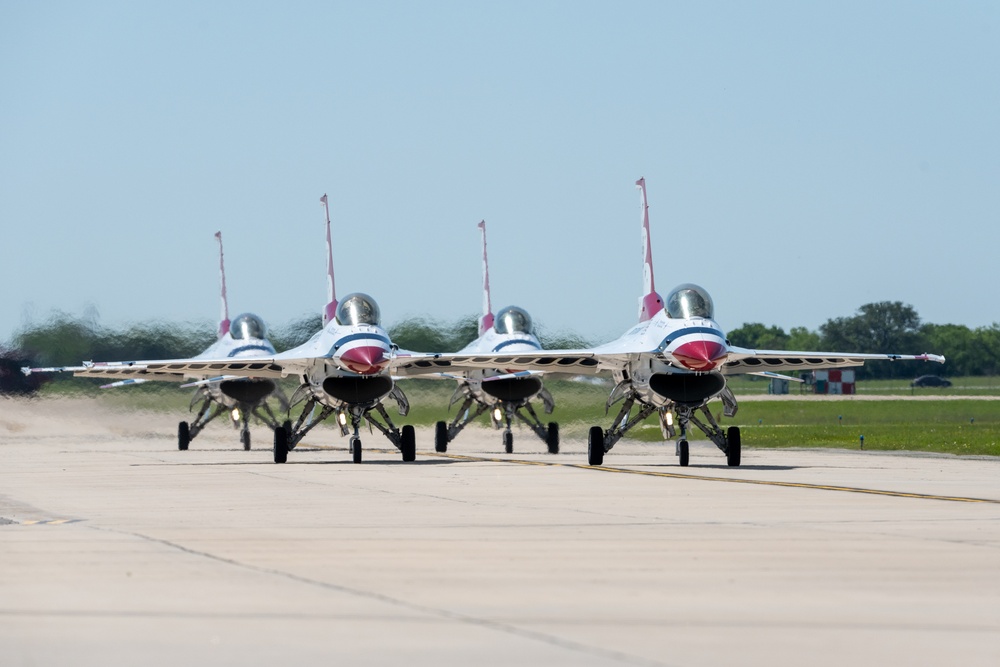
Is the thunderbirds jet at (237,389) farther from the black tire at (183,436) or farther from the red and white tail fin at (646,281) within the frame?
the red and white tail fin at (646,281)

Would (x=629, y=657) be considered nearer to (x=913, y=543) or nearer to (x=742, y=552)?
(x=742, y=552)

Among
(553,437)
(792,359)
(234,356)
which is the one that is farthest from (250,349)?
(792,359)

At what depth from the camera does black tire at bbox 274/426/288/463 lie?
32241mm

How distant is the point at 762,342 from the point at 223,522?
94.5 metres

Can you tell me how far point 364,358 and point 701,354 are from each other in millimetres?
6398

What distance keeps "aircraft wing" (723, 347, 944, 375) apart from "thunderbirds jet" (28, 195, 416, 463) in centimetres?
650

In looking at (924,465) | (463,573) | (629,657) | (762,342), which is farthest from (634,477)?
(762,342)

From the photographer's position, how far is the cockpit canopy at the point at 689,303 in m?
28.6

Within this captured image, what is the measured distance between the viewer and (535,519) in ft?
55.5

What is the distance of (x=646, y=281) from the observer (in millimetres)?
33375

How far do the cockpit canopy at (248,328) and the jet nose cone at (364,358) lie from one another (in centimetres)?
1345

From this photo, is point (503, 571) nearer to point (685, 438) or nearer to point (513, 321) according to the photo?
point (685, 438)

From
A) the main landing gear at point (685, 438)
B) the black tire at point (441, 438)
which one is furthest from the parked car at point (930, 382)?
the main landing gear at point (685, 438)

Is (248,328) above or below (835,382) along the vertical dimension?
above
